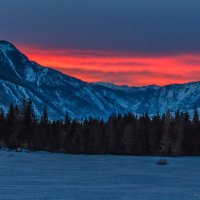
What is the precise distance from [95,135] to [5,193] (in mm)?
127380

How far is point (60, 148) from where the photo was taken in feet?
542

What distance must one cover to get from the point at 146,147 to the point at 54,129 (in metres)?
30.8

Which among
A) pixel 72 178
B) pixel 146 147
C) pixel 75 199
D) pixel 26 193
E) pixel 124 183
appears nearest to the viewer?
pixel 75 199

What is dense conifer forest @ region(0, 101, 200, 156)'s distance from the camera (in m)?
158

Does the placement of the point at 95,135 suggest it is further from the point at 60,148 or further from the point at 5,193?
the point at 5,193

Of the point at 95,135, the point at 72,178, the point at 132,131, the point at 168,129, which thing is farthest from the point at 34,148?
the point at 72,178

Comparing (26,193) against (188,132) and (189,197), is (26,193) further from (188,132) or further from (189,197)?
(188,132)

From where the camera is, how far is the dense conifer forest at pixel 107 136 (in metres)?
158

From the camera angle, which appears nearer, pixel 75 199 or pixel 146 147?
pixel 75 199

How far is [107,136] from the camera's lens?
165 m

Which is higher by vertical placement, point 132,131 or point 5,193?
point 132,131

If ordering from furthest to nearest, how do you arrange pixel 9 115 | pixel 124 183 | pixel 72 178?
pixel 9 115 < pixel 72 178 < pixel 124 183

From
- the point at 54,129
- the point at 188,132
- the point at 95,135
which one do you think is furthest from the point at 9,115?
the point at 188,132

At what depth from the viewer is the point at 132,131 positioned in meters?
163
